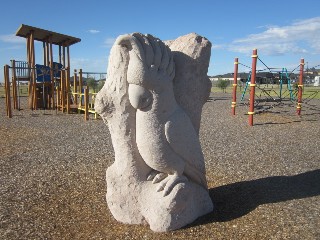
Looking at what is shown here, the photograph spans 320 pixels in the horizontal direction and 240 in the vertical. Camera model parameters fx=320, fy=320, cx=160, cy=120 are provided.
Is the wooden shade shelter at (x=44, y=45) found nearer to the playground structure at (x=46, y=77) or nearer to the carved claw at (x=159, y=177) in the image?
the playground structure at (x=46, y=77)

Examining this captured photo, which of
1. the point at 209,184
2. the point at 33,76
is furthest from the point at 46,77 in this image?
the point at 209,184

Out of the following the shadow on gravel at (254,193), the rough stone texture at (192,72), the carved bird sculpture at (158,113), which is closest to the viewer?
the carved bird sculpture at (158,113)

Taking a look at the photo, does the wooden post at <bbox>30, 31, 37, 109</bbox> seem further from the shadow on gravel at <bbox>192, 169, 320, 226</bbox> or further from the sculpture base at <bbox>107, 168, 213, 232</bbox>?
the sculpture base at <bbox>107, 168, 213, 232</bbox>

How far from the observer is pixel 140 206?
10.6ft

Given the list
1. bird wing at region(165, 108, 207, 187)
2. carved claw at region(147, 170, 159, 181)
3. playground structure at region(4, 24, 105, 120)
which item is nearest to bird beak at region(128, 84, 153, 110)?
bird wing at region(165, 108, 207, 187)

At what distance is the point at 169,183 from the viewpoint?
3.12 meters

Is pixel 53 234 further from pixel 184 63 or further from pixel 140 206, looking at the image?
pixel 184 63

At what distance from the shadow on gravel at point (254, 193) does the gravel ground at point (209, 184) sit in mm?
11

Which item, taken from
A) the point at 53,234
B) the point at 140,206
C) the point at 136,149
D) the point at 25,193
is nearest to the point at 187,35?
the point at 136,149

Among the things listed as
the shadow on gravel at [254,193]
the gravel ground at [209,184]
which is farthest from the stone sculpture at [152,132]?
the shadow on gravel at [254,193]

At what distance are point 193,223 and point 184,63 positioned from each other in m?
1.65

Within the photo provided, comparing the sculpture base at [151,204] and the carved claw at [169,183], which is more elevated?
the carved claw at [169,183]

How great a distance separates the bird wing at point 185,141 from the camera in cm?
308

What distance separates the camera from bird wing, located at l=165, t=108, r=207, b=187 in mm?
3084
